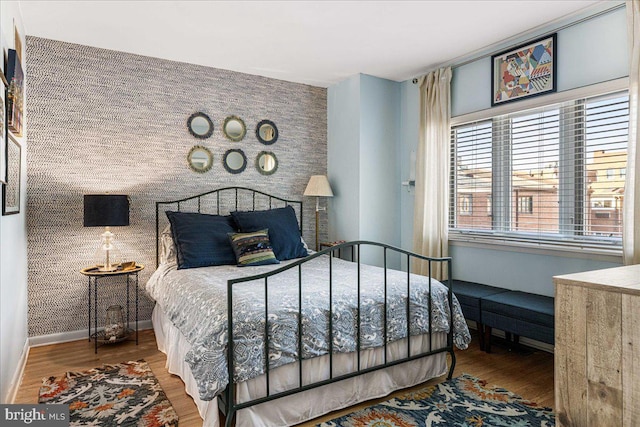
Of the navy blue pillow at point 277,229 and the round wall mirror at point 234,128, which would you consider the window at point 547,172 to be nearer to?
the navy blue pillow at point 277,229

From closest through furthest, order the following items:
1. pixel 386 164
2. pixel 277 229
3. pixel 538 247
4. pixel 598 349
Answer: pixel 598 349, pixel 538 247, pixel 277 229, pixel 386 164

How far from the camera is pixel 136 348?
10.9 feet

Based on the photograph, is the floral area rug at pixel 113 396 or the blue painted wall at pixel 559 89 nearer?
the floral area rug at pixel 113 396

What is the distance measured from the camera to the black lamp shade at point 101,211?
125 inches

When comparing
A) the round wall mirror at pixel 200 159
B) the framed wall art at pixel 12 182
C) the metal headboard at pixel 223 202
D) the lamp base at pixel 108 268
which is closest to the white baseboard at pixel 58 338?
the lamp base at pixel 108 268

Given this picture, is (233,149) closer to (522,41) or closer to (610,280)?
(522,41)

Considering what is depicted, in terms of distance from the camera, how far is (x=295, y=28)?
320cm

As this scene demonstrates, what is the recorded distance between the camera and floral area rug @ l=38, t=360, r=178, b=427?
7.13 feet

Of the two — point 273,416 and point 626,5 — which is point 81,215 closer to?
point 273,416

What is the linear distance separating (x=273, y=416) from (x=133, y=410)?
0.82 m

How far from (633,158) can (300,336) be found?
2.38m
